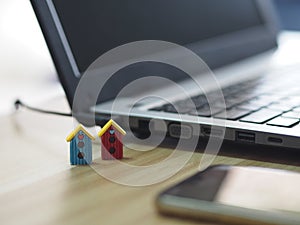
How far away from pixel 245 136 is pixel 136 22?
27cm

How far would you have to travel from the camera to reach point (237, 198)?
0.41m

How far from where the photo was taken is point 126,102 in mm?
673

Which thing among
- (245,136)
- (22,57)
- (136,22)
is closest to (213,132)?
(245,136)

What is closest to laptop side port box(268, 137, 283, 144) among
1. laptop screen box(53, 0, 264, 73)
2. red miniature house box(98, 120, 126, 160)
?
red miniature house box(98, 120, 126, 160)

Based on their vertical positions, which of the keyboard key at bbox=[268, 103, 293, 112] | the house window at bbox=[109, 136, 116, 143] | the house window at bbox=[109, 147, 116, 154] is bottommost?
the keyboard key at bbox=[268, 103, 293, 112]

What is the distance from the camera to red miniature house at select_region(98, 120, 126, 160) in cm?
56

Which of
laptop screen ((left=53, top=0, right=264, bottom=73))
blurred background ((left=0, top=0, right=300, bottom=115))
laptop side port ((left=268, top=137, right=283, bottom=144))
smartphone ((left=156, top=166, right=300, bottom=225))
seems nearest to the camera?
smartphone ((left=156, top=166, right=300, bottom=225))

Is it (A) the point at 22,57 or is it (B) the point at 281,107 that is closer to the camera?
(B) the point at 281,107

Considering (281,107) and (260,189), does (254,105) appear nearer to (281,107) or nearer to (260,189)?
(281,107)

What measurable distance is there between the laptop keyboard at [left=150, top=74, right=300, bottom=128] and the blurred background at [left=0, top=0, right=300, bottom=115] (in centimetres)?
27

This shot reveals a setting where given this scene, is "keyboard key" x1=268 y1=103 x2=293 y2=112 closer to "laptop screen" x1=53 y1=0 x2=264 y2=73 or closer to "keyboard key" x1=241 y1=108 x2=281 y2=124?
"keyboard key" x1=241 y1=108 x2=281 y2=124

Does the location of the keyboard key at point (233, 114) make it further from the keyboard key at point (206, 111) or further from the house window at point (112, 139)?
the house window at point (112, 139)

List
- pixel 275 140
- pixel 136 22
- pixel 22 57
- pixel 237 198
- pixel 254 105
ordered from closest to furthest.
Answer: pixel 237 198 → pixel 275 140 → pixel 254 105 → pixel 136 22 → pixel 22 57

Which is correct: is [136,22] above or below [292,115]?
above
